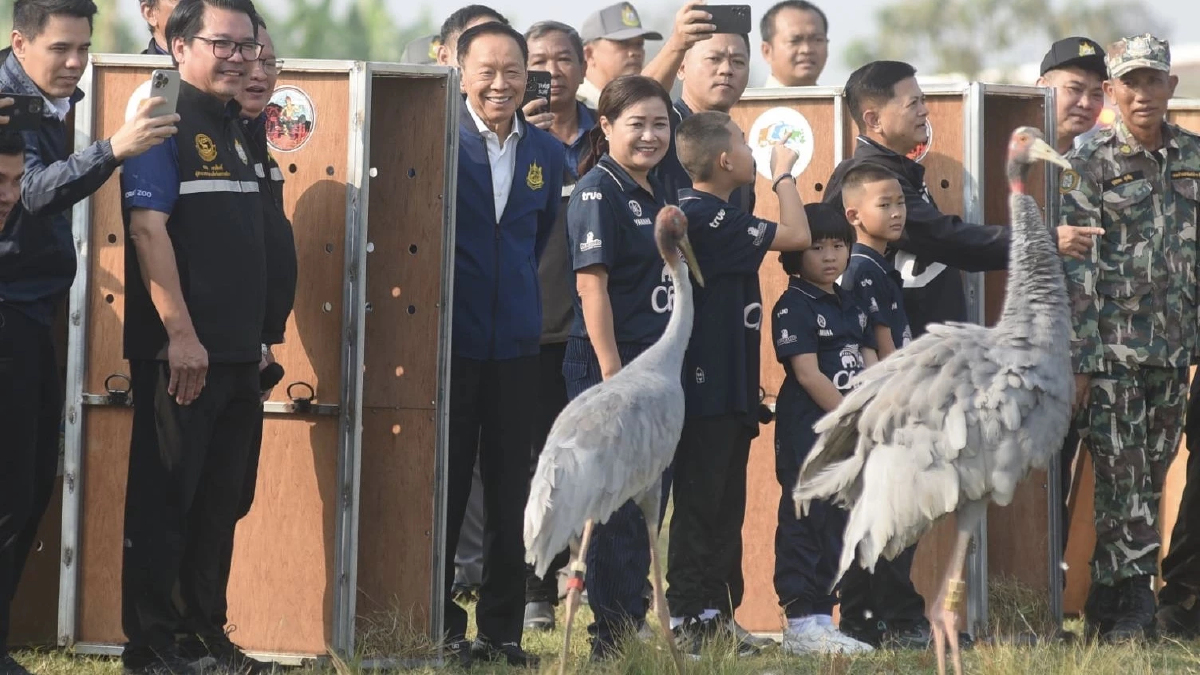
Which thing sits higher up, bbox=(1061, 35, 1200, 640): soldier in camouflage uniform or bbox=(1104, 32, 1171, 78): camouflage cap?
bbox=(1104, 32, 1171, 78): camouflage cap

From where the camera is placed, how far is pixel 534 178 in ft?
24.9

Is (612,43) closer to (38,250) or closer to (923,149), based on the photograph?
(923,149)

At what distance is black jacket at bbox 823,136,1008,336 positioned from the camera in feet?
25.8

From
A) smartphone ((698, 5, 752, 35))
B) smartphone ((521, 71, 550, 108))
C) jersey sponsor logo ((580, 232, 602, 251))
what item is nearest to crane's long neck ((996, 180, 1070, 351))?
jersey sponsor logo ((580, 232, 602, 251))

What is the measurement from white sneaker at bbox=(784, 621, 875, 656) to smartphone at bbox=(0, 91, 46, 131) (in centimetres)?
385

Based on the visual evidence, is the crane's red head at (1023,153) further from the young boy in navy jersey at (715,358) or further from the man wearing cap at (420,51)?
the man wearing cap at (420,51)

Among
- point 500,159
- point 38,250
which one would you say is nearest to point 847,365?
point 500,159

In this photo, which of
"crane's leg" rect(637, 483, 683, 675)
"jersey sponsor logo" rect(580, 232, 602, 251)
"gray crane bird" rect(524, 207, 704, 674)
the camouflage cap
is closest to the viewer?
"gray crane bird" rect(524, 207, 704, 674)

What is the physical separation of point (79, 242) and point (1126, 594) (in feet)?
16.9

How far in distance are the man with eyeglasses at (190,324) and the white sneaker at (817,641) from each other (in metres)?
2.44

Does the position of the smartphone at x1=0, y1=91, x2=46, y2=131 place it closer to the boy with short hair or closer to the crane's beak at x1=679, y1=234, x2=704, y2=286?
the crane's beak at x1=679, y1=234, x2=704, y2=286

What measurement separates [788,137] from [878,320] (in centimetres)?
117

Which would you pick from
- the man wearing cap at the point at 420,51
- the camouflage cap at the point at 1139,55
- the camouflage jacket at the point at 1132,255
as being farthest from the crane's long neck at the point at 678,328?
the man wearing cap at the point at 420,51

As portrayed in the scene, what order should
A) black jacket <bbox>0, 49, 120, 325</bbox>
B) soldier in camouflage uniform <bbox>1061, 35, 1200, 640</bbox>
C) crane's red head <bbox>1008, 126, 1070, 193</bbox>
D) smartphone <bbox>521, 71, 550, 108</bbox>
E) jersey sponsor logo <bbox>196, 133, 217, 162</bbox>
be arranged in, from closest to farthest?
1. black jacket <bbox>0, 49, 120, 325</bbox>
2. jersey sponsor logo <bbox>196, 133, 217, 162</bbox>
3. crane's red head <bbox>1008, 126, 1070, 193</bbox>
4. soldier in camouflage uniform <bbox>1061, 35, 1200, 640</bbox>
5. smartphone <bbox>521, 71, 550, 108</bbox>
